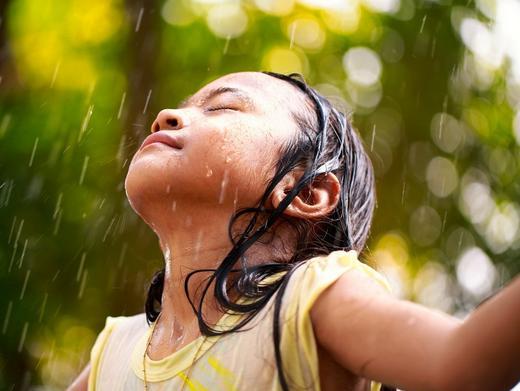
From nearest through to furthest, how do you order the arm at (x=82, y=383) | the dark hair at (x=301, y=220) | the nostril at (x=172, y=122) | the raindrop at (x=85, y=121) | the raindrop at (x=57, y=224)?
the dark hair at (x=301, y=220), the nostril at (x=172, y=122), the arm at (x=82, y=383), the raindrop at (x=57, y=224), the raindrop at (x=85, y=121)

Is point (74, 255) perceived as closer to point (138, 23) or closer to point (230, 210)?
point (138, 23)

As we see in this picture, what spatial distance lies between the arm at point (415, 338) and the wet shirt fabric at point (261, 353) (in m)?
0.04

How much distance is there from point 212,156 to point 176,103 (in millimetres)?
5985

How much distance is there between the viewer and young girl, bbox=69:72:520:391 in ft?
5.18

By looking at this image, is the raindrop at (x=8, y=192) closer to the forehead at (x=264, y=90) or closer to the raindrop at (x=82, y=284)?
the raindrop at (x=82, y=284)

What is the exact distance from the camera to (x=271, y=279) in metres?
2.10

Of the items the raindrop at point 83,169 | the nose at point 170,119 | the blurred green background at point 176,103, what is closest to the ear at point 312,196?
the nose at point 170,119

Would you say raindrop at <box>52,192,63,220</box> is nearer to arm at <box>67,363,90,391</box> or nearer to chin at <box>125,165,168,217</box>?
arm at <box>67,363,90,391</box>

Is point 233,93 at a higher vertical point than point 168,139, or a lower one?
higher

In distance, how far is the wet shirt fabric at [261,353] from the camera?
5.82 ft

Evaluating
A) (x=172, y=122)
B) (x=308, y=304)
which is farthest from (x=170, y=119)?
(x=308, y=304)

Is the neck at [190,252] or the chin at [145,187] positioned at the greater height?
the chin at [145,187]

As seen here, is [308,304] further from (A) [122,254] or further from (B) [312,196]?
(A) [122,254]

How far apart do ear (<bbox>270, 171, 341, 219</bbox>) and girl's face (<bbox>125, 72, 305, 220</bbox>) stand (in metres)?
0.07
